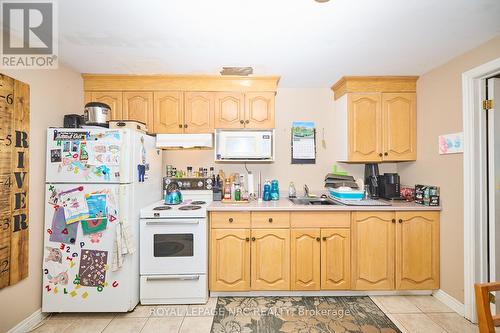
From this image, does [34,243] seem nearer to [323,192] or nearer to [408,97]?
[323,192]

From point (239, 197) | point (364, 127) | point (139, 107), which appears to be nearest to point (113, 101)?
point (139, 107)

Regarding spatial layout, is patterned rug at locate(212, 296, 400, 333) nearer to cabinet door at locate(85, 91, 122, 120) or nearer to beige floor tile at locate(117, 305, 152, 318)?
beige floor tile at locate(117, 305, 152, 318)

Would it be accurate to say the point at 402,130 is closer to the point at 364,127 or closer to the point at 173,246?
the point at 364,127

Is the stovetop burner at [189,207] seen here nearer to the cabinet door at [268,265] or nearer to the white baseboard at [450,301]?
the cabinet door at [268,265]

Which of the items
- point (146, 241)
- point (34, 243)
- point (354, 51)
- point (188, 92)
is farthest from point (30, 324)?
point (354, 51)

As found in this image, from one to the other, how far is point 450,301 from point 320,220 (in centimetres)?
141

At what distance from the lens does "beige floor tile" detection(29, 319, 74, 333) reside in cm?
198

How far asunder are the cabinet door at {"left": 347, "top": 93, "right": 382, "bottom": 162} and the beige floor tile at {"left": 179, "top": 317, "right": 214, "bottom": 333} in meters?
2.21

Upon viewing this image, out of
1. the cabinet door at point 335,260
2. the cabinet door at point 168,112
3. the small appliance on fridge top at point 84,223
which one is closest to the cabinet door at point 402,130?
the cabinet door at point 335,260

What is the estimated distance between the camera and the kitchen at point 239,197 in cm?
210

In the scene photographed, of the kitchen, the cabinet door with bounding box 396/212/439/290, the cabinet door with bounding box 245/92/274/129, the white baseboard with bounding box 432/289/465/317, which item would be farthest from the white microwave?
the white baseboard with bounding box 432/289/465/317

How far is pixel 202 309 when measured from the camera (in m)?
2.26

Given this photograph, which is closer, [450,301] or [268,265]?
[450,301]

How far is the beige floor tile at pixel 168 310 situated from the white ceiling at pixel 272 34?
93.5 inches
